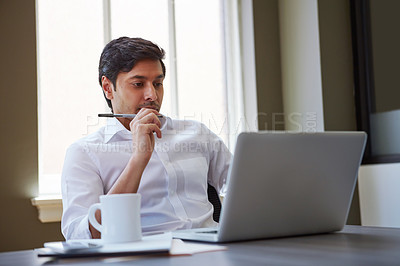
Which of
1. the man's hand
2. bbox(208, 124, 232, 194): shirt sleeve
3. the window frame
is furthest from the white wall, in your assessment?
the man's hand

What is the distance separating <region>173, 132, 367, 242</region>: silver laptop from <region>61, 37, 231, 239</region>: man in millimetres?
486

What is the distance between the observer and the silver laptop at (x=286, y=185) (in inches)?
38.9

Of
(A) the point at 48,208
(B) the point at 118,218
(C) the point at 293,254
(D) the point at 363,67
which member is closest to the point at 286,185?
(C) the point at 293,254

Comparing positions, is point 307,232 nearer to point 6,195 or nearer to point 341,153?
point 341,153

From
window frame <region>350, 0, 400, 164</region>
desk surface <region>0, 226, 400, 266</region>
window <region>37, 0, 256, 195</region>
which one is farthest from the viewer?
window frame <region>350, 0, 400, 164</region>

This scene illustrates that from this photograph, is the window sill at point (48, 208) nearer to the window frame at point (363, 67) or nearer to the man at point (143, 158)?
the man at point (143, 158)

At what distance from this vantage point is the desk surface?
0.76 meters

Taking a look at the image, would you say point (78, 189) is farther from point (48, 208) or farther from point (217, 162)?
point (48, 208)

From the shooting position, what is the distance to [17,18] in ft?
8.16

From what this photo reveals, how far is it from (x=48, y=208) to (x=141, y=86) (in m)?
0.99

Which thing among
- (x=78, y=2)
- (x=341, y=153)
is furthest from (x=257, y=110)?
(x=341, y=153)

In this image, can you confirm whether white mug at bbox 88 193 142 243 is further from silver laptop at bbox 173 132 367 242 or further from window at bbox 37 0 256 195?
window at bbox 37 0 256 195

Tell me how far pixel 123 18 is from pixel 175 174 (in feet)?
4.94

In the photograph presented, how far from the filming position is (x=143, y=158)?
1.55 m
